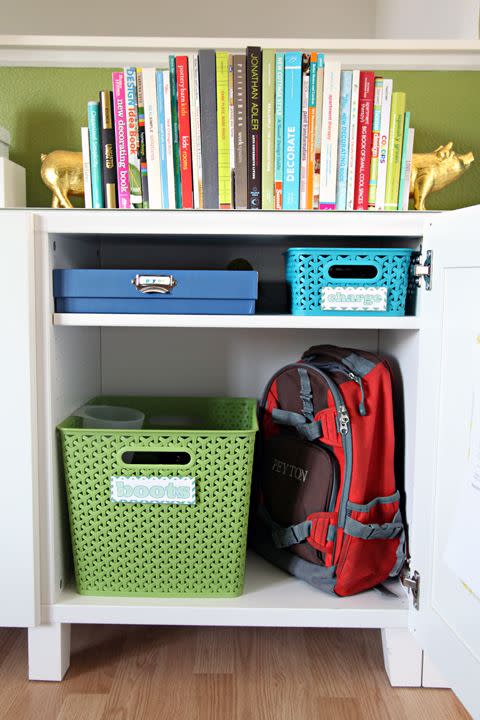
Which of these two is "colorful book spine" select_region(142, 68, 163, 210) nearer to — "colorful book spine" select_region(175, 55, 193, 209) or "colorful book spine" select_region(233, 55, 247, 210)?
"colorful book spine" select_region(175, 55, 193, 209)

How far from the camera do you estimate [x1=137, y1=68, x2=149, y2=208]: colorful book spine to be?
50.4 inches

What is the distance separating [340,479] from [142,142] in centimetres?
72

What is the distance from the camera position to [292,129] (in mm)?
1274

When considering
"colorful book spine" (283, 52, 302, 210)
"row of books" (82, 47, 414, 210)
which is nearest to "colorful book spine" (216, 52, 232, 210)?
"row of books" (82, 47, 414, 210)

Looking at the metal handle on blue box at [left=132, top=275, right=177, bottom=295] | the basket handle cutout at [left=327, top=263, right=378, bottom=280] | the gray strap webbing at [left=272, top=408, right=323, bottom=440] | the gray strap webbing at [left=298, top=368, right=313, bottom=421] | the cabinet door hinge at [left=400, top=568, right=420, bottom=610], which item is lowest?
the cabinet door hinge at [left=400, top=568, right=420, bottom=610]

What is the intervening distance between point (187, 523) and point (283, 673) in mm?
321

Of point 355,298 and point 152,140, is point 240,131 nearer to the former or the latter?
point 152,140

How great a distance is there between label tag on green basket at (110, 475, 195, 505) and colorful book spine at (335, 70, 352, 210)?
0.58 m

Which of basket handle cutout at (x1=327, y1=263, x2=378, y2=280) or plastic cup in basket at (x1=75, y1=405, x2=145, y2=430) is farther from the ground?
basket handle cutout at (x1=327, y1=263, x2=378, y2=280)

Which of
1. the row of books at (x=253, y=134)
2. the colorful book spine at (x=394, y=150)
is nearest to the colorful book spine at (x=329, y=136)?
the row of books at (x=253, y=134)

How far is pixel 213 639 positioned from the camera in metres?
1.35

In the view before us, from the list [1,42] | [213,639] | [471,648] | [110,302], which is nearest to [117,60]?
[1,42]

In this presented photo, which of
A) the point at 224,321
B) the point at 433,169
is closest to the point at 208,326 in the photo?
the point at 224,321

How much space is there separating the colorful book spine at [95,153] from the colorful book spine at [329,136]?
0.42 m
